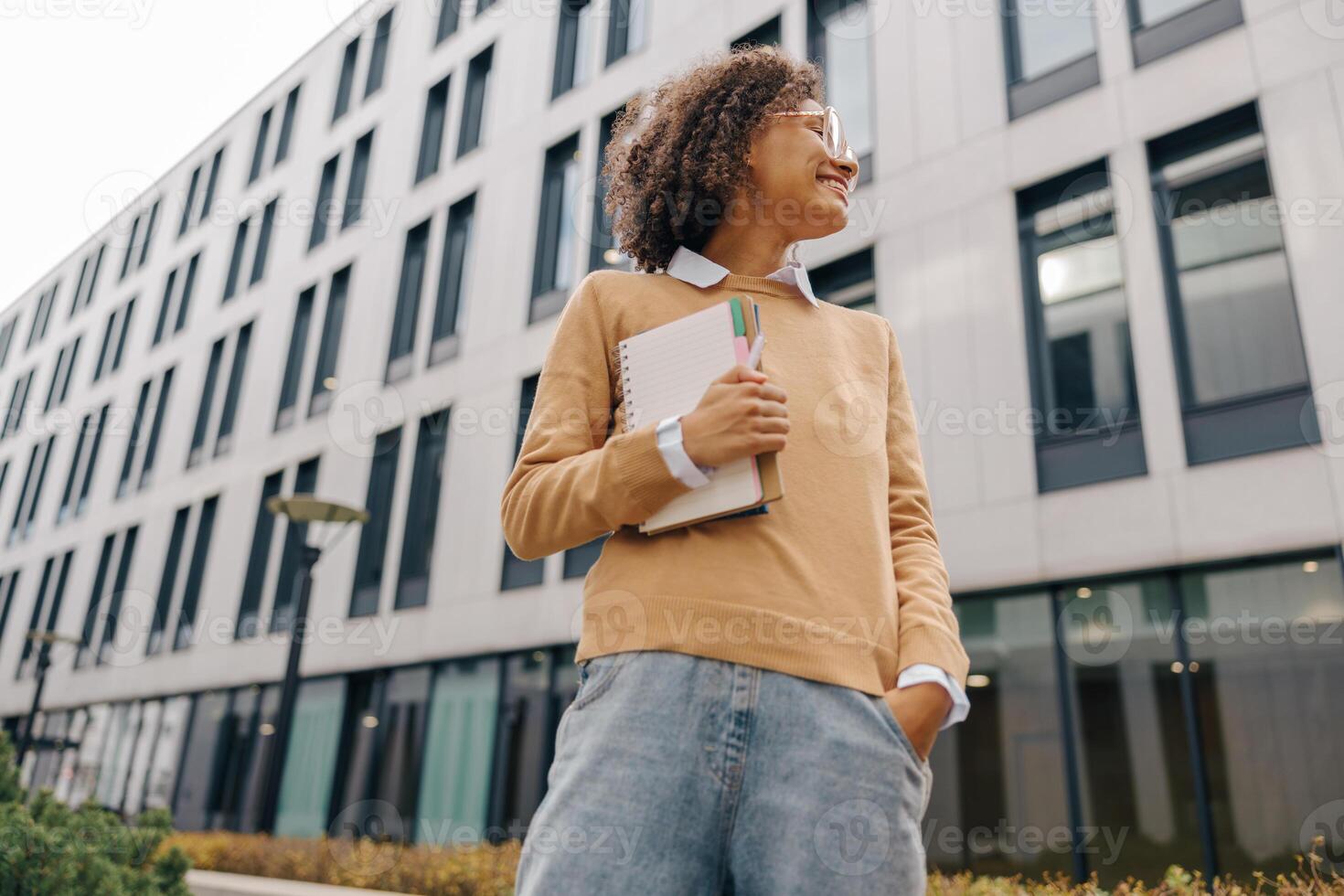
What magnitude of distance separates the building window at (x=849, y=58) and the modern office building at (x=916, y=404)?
7cm

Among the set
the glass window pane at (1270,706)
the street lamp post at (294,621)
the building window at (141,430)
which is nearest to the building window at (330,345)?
the building window at (141,430)

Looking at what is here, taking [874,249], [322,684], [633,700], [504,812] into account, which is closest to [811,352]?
[633,700]

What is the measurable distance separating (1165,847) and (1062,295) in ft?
16.3

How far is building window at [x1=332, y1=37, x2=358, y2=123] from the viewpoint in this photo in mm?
21312

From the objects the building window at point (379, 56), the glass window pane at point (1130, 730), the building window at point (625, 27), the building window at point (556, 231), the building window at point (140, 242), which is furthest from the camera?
the building window at point (140, 242)

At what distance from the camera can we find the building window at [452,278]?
15.8m

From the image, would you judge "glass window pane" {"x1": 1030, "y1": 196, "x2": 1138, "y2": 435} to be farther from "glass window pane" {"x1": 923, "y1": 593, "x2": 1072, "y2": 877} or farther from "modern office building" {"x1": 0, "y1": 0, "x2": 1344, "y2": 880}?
"glass window pane" {"x1": 923, "y1": 593, "x2": 1072, "y2": 877}

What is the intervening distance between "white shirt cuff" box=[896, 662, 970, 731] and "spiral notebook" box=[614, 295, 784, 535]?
0.35 m

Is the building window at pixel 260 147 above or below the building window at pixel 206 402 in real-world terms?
above

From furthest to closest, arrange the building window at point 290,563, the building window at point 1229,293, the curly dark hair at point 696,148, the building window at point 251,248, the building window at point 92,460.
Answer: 1. the building window at point 92,460
2. the building window at point 251,248
3. the building window at point 290,563
4. the building window at point 1229,293
5. the curly dark hair at point 696,148

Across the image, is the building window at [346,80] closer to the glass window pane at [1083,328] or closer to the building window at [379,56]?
the building window at [379,56]

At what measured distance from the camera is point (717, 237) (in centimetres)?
205

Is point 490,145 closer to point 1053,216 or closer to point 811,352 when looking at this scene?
point 1053,216

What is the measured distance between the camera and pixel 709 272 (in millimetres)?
1944
